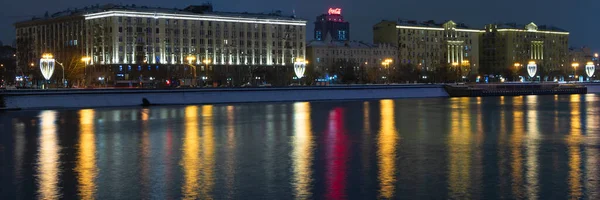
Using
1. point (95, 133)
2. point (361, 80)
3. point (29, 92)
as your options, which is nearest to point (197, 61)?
point (361, 80)

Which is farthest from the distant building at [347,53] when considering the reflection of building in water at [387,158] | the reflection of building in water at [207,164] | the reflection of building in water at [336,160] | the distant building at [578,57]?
the reflection of building in water at [207,164]

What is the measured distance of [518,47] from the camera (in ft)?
549

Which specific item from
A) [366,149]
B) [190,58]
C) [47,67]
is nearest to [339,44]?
[190,58]

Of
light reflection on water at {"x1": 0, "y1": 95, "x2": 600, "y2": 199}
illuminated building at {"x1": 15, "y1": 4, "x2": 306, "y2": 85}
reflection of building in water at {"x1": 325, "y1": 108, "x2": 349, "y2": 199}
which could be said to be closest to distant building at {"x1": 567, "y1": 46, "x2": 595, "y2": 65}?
illuminated building at {"x1": 15, "y1": 4, "x2": 306, "y2": 85}

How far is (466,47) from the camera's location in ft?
531

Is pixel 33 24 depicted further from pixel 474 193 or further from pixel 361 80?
pixel 474 193

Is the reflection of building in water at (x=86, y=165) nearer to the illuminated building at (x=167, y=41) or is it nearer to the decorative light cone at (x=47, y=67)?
the decorative light cone at (x=47, y=67)

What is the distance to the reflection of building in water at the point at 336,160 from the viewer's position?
15.1 m

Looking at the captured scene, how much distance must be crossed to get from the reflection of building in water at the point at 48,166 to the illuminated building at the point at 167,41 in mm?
78971

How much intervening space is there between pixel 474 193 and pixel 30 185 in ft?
30.9

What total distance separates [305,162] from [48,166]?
6.71 metres

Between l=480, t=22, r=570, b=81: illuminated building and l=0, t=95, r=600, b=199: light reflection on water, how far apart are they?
138 meters

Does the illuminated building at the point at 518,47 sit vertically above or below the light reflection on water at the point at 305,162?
above

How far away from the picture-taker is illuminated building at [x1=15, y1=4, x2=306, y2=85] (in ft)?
356
